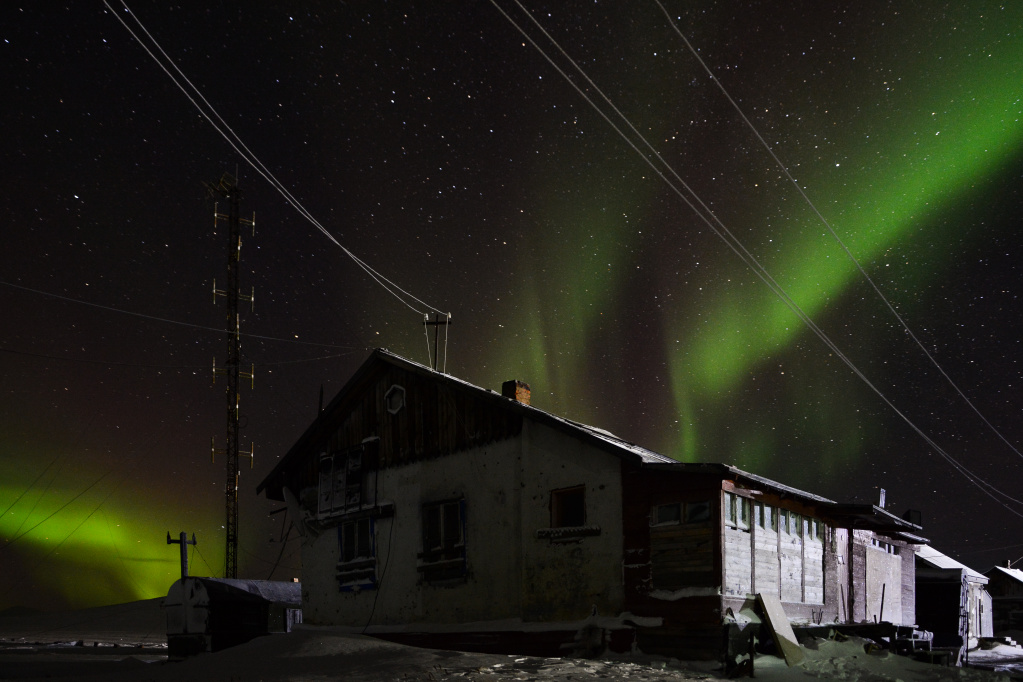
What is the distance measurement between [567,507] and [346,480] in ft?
27.0

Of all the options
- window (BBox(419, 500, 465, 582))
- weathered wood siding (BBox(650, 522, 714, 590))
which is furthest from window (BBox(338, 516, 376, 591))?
weathered wood siding (BBox(650, 522, 714, 590))

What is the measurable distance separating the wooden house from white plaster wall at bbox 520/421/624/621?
0.04 meters

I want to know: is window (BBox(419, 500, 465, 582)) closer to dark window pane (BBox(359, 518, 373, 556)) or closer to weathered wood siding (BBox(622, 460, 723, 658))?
dark window pane (BBox(359, 518, 373, 556))

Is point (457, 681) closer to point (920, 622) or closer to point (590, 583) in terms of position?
point (590, 583)

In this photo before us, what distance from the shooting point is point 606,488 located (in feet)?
60.2

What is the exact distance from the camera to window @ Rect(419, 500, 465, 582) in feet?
68.5

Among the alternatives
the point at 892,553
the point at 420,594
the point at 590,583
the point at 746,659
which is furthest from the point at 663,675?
the point at 892,553

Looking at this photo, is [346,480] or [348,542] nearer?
[348,542]

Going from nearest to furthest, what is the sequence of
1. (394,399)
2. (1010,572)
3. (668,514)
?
1. (668,514)
2. (394,399)
3. (1010,572)

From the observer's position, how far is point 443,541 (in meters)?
21.4

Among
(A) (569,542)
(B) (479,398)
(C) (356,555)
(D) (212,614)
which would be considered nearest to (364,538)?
(C) (356,555)

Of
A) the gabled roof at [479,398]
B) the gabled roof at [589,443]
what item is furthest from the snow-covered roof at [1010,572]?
the gabled roof at [479,398]

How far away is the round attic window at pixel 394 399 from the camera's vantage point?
23734 mm

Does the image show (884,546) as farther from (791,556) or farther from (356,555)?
(356,555)
